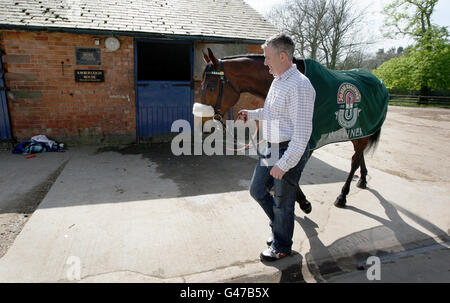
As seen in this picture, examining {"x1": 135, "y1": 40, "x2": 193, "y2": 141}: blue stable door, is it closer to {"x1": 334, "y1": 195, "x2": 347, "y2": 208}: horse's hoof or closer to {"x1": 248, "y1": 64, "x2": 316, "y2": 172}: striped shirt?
{"x1": 334, "y1": 195, "x2": 347, "y2": 208}: horse's hoof

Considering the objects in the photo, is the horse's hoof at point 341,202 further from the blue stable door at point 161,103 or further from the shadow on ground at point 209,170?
the blue stable door at point 161,103

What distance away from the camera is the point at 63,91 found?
20.2 ft

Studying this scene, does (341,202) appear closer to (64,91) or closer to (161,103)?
(161,103)

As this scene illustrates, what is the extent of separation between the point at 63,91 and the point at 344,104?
5928 millimetres

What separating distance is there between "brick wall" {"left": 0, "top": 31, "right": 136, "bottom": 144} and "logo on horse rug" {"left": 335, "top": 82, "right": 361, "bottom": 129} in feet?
16.8

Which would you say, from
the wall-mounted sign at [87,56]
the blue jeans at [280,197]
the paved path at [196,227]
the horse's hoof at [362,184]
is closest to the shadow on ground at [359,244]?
the paved path at [196,227]

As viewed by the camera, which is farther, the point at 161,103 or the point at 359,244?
the point at 161,103

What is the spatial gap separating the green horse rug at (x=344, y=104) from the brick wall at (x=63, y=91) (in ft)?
16.4

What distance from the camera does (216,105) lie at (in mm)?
3113

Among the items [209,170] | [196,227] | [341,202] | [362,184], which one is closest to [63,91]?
[209,170]

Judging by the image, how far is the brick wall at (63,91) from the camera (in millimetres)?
5824

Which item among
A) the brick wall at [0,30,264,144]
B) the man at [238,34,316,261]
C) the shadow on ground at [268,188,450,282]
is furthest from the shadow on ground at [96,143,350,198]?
the man at [238,34,316,261]

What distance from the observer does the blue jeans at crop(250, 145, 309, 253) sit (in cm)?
216
